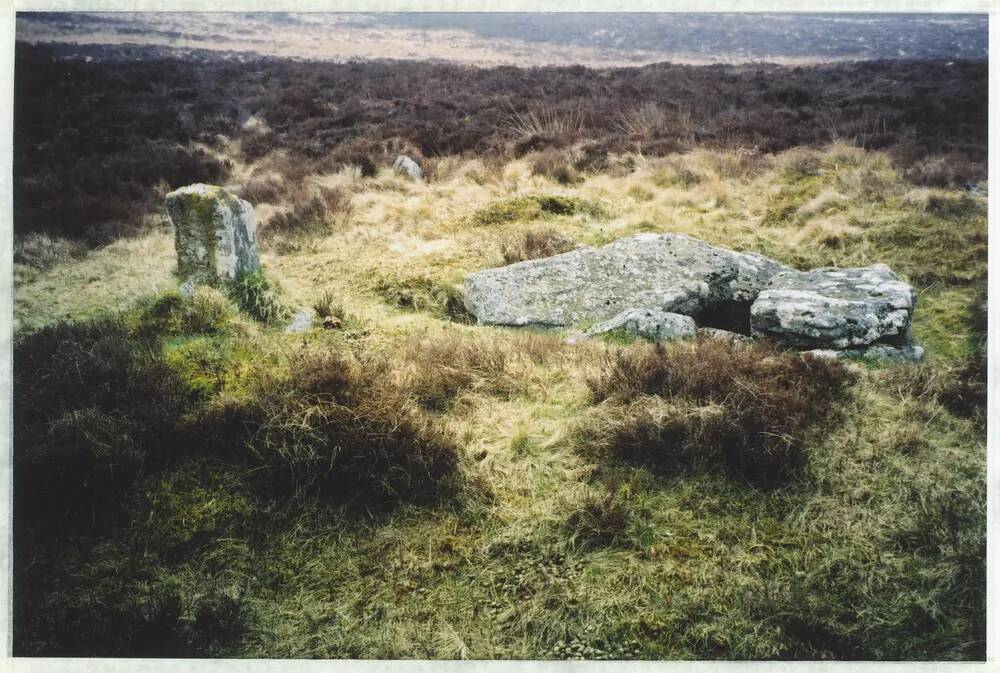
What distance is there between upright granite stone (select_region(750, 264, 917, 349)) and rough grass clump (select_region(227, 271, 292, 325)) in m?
3.99

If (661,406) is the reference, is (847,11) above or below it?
above

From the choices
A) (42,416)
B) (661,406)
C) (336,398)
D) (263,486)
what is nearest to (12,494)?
(42,416)

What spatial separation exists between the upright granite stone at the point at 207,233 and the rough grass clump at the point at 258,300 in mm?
101

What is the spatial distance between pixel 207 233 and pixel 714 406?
435 centimetres

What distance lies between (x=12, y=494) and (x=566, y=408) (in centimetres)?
359

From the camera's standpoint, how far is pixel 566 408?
3.88 m

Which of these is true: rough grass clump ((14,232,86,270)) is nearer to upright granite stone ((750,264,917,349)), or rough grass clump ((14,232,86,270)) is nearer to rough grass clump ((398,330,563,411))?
rough grass clump ((398,330,563,411))

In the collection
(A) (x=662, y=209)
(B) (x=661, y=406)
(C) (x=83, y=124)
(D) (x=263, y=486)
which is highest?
(C) (x=83, y=124)

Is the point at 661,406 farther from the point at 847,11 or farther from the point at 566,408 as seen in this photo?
the point at 847,11

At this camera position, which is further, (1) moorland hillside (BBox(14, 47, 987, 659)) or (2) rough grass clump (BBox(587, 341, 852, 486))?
(2) rough grass clump (BBox(587, 341, 852, 486))

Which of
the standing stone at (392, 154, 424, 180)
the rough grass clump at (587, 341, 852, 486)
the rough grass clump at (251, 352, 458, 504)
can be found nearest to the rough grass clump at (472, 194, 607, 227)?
the standing stone at (392, 154, 424, 180)

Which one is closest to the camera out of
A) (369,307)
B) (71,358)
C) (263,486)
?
(263,486)

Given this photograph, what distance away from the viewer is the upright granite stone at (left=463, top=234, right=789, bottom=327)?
5035 millimetres

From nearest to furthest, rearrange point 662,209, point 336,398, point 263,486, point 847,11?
point 263,486 < point 336,398 < point 847,11 < point 662,209
